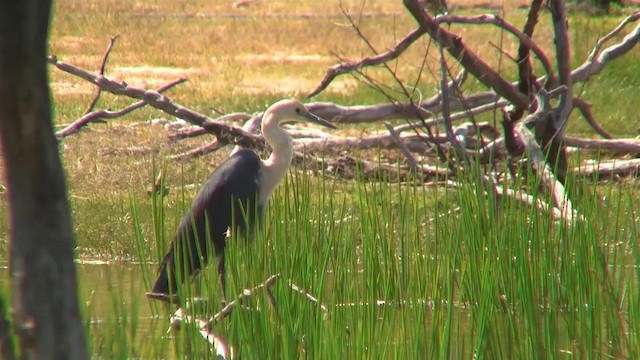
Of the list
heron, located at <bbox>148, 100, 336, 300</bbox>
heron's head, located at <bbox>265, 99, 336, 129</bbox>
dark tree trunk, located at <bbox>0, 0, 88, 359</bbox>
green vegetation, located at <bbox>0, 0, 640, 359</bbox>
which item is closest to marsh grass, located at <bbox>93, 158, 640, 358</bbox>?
green vegetation, located at <bbox>0, 0, 640, 359</bbox>

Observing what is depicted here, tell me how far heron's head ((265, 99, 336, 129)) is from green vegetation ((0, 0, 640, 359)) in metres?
0.41

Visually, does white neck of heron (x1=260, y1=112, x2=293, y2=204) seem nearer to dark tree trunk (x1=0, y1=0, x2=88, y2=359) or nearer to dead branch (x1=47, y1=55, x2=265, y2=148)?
dead branch (x1=47, y1=55, x2=265, y2=148)

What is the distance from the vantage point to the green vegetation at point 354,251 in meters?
2.75

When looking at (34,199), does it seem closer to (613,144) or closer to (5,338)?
(5,338)

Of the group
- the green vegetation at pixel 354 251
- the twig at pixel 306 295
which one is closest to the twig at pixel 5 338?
the green vegetation at pixel 354 251

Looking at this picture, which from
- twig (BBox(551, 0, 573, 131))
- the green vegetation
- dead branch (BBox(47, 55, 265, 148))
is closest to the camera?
the green vegetation

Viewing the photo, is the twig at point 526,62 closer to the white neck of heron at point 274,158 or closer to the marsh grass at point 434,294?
the white neck of heron at point 274,158

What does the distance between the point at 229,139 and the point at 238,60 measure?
24.5ft

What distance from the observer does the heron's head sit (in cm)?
527

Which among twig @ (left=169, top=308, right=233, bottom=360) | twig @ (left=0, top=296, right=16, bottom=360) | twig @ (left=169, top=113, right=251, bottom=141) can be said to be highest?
twig @ (left=169, top=113, right=251, bottom=141)

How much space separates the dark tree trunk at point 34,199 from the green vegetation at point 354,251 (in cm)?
119

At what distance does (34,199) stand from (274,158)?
402 centimetres

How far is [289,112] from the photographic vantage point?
5.32 m

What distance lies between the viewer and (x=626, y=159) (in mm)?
6934
